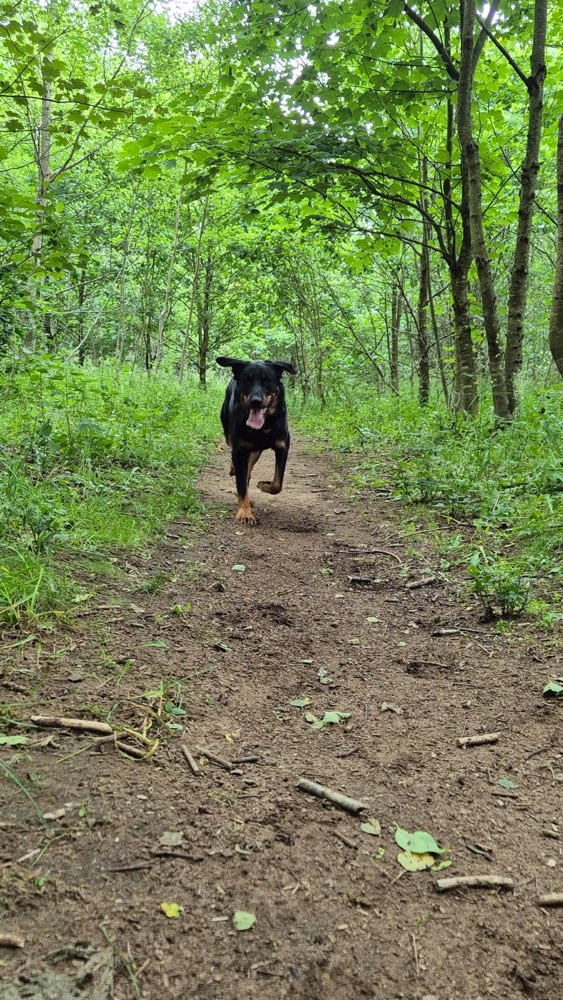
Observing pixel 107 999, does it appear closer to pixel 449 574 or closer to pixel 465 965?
pixel 465 965

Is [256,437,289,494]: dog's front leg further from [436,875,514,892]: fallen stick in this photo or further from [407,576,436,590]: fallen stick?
[436,875,514,892]: fallen stick

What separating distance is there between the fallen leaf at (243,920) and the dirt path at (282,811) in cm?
2

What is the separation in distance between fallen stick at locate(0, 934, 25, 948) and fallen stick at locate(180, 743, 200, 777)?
2.30ft

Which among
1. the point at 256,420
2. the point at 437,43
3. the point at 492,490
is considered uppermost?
the point at 437,43

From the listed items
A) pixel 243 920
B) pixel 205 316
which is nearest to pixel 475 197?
pixel 243 920

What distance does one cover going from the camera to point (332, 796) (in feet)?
5.71

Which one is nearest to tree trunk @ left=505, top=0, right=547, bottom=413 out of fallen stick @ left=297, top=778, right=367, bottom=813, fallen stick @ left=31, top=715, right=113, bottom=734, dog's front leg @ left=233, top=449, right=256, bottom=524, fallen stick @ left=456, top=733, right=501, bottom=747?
dog's front leg @ left=233, top=449, right=256, bottom=524

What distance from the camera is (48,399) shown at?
19.4 feet

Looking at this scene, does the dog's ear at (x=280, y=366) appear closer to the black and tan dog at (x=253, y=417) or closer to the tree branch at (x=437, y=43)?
the black and tan dog at (x=253, y=417)

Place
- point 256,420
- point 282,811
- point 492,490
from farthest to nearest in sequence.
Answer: point 256,420
point 492,490
point 282,811

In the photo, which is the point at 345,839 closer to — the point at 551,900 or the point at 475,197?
the point at 551,900

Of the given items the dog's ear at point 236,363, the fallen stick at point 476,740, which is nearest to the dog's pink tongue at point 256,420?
the dog's ear at point 236,363

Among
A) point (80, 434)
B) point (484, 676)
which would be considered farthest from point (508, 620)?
point (80, 434)

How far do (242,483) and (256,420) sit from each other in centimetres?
63
